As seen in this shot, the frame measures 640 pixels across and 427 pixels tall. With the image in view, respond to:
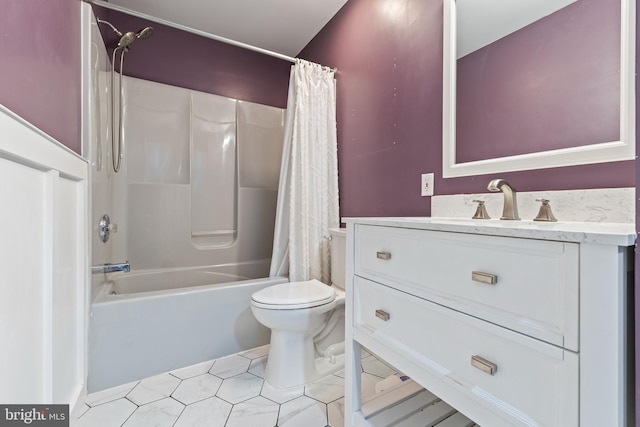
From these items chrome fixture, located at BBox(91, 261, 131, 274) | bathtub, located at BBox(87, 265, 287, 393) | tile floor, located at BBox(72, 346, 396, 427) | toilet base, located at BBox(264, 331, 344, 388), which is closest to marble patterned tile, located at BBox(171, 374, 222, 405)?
tile floor, located at BBox(72, 346, 396, 427)

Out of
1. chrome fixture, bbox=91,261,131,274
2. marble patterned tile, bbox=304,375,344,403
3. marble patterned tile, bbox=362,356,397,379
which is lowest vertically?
marble patterned tile, bbox=362,356,397,379

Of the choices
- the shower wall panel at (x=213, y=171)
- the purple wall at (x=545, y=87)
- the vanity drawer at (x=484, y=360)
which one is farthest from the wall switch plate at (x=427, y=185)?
the shower wall panel at (x=213, y=171)

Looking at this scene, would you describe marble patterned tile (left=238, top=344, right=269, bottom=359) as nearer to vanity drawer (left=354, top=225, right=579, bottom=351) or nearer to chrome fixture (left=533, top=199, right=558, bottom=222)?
vanity drawer (left=354, top=225, right=579, bottom=351)

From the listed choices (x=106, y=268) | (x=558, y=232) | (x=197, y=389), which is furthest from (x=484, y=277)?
(x=106, y=268)

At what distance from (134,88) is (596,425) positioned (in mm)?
2782

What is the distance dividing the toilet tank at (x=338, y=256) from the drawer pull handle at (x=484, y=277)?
106 centimetres

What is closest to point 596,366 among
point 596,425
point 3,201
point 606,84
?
point 596,425

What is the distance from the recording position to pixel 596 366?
0.45m

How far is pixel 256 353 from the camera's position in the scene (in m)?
1.71

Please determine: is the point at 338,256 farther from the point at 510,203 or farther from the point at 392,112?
the point at 510,203

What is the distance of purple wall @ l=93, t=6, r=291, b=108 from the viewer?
7.06 feet

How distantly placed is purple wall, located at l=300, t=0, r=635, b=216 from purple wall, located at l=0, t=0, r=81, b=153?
1428 mm

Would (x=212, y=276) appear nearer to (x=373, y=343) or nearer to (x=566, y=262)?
(x=373, y=343)

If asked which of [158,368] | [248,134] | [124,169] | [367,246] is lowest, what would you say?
[158,368]
